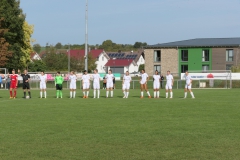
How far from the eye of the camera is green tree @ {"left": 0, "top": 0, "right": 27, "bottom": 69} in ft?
207

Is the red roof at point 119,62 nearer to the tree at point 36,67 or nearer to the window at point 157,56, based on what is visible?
the tree at point 36,67

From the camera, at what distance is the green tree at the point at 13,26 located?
207ft

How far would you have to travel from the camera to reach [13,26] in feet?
208

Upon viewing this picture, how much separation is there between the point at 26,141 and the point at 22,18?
54.2m

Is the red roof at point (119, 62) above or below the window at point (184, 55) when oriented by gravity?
above

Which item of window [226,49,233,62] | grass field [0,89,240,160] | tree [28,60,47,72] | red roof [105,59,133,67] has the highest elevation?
red roof [105,59,133,67]

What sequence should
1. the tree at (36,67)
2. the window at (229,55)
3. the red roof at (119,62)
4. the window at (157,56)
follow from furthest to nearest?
Answer: the red roof at (119,62) → the tree at (36,67) → the window at (157,56) → the window at (229,55)

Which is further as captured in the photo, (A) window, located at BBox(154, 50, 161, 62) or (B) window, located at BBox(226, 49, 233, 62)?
(A) window, located at BBox(154, 50, 161, 62)

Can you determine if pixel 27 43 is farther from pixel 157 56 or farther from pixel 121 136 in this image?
pixel 121 136

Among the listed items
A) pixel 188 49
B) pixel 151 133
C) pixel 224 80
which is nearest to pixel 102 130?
pixel 151 133

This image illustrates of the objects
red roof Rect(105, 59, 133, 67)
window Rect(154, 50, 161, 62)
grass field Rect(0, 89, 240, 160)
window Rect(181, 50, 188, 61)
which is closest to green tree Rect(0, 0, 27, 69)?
window Rect(154, 50, 161, 62)

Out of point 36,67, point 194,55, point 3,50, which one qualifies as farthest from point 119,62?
point 3,50

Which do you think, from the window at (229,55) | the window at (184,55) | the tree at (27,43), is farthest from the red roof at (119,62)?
the window at (229,55)

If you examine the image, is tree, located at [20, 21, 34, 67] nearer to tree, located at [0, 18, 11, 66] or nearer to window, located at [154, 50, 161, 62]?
tree, located at [0, 18, 11, 66]
